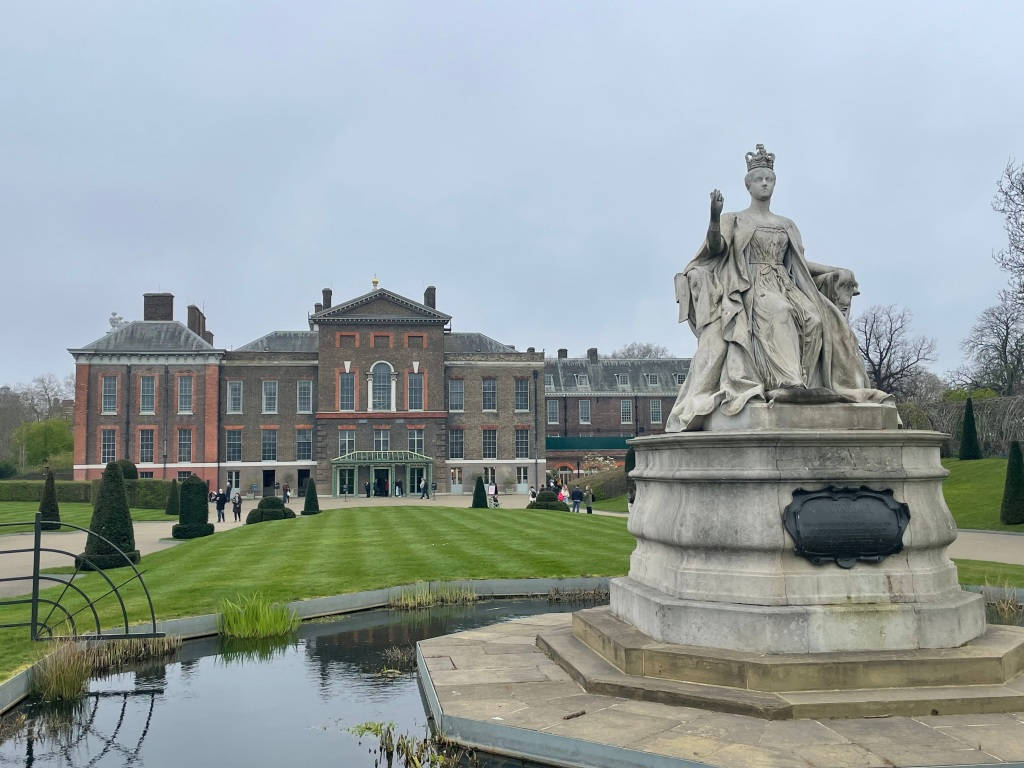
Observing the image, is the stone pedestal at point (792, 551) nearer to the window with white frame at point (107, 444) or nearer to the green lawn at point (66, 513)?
the green lawn at point (66, 513)

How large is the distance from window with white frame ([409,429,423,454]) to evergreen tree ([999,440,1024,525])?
130 ft

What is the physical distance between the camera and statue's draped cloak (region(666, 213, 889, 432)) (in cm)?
741

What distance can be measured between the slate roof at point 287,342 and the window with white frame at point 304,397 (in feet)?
12.4

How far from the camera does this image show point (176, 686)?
790cm

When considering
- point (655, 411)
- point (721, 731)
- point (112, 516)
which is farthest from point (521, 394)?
point (721, 731)

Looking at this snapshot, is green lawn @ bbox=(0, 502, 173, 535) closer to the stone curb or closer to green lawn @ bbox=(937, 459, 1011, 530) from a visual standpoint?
the stone curb

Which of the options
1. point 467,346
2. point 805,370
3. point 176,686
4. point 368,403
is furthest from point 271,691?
point 467,346

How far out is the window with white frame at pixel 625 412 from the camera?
73938 mm

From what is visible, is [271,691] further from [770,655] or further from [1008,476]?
[1008,476]

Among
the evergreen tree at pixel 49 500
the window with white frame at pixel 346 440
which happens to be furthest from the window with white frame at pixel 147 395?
the evergreen tree at pixel 49 500

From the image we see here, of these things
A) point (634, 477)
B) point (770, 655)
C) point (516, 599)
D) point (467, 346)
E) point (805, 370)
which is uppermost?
point (467, 346)

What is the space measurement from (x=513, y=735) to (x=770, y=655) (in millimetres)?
2065

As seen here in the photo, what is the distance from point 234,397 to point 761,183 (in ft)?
183

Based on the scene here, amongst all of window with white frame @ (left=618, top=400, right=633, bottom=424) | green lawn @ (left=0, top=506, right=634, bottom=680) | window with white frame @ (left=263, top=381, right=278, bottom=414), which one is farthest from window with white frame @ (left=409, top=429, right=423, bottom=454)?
green lawn @ (left=0, top=506, right=634, bottom=680)
